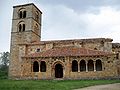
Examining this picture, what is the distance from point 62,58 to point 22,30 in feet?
44.9

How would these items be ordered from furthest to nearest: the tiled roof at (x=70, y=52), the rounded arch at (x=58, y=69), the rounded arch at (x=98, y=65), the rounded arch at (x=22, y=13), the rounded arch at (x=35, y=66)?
1. the rounded arch at (x=22, y=13)
2. the rounded arch at (x=35, y=66)
3. the rounded arch at (x=98, y=65)
4. the rounded arch at (x=58, y=69)
5. the tiled roof at (x=70, y=52)

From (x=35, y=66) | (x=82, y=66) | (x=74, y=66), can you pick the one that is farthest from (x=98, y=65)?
(x=35, y=66)

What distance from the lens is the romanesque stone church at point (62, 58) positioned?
3469 centimetres

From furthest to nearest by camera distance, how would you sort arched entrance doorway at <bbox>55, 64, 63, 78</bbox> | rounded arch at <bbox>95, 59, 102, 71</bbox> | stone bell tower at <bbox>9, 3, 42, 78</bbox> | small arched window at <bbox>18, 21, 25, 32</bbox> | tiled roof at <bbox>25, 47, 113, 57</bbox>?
small arched window at <bbox>18, 21, 25, 32</bbox>, stone bell tower at <bbox>9, 3, 42, 78</bbox>, arched entrance doorway at <bbox>55, 64, 63, 78</bbox>, rounded arch at <bbox>95, 59, 102, 71</bbox>, tiled roof at <bbox>25, 47, 113, 57</bbox>

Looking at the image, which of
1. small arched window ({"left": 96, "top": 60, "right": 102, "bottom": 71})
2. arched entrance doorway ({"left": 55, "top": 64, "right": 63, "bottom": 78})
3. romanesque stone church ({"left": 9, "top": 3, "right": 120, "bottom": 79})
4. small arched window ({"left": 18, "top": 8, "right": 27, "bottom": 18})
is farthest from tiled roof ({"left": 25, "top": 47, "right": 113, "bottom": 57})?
small arched window ({"left": 18, "top": 8, "right": 27, "bottom": 18})

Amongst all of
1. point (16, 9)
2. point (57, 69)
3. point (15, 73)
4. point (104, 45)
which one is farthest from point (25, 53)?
point (104, 45)

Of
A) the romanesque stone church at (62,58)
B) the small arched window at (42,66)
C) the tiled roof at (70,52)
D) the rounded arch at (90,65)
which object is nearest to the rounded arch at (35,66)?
the romanesque stone church at (62,58)

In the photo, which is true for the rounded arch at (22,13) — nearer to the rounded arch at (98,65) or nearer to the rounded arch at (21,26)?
the rounded arch at (21,26)

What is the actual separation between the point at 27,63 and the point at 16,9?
48.9 feet

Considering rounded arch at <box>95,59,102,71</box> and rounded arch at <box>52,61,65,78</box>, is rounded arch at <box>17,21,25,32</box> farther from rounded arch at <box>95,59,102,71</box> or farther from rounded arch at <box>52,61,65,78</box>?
rounded arch at <box>95,59,102,71</box>

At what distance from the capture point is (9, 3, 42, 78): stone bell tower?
43.1 m

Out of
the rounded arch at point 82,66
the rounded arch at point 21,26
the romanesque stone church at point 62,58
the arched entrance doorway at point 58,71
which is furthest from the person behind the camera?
the rounded arch at point 21,26

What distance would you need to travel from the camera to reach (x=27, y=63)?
37.5 metres

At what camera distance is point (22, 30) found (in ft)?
151
